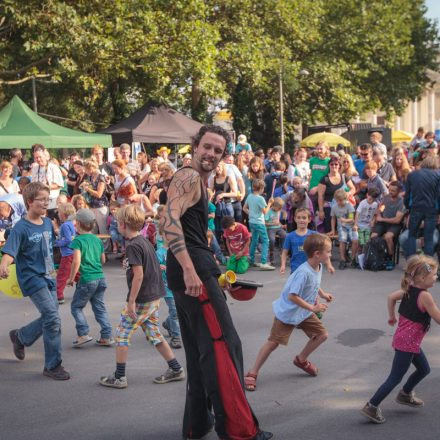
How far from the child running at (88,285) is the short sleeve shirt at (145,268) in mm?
1140

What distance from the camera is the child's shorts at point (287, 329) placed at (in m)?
6.20

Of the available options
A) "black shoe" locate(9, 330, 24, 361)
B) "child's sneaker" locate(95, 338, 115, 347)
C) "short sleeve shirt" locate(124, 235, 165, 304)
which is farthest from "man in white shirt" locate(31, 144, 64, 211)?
"short sleeve shirt" locate(124, 235, 165, 304)

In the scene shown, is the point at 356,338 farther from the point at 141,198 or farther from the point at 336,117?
the point at 336,117

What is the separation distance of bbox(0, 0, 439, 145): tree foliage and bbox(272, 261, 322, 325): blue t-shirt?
18218mm

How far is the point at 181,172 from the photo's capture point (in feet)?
15.2

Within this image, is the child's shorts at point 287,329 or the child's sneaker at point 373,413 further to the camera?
the child's shorts at point 287,329

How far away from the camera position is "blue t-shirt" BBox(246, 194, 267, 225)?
42.2ft

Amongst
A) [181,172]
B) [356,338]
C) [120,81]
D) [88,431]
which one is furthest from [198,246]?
[120,81]

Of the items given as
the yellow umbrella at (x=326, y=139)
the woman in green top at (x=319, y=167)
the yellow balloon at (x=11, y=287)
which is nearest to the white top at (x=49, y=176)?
the woman in green top at (x=319, y=167)

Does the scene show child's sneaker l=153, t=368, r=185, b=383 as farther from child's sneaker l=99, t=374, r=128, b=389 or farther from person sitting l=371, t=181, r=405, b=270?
person sitting l=371, t=181, r=405, b=270

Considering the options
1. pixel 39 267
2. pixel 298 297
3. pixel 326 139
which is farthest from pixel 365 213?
pixel 326 139

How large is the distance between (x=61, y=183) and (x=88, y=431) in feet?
31.3

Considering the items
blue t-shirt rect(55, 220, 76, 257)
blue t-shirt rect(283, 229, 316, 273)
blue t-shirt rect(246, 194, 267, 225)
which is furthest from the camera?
blue t-shirt rect(246, 194, 267, 225)

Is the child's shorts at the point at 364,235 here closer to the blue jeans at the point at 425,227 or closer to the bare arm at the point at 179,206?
the blue jeans at the point at 425,227
